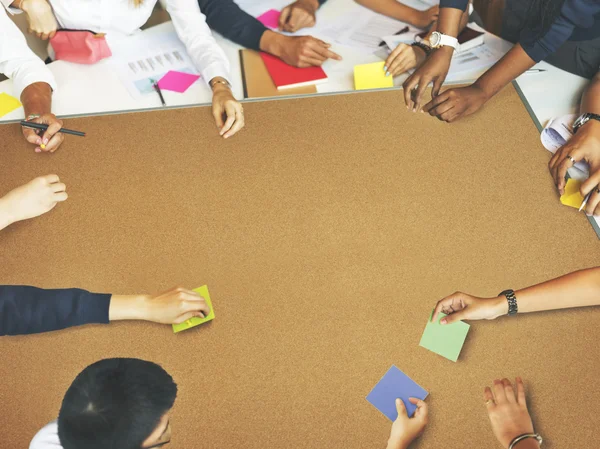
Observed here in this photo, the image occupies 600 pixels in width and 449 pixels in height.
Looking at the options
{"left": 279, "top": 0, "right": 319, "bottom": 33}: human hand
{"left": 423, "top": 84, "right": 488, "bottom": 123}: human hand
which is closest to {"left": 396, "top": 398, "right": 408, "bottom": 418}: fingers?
{"left": 423, "top": 84, "right": 488, "bottom": 123}: human hand

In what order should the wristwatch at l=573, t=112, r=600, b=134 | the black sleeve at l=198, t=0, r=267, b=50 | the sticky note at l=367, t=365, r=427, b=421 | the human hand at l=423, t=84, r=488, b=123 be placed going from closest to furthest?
the sticky note at l=367, t=365, r=427, b=421 → the wristwatch at l=573, t=112, r=600, b=134 → the human hand at l=423, t=84, r=488, b=123 → the black sleeve at l=198, t=0, r=267, b=50

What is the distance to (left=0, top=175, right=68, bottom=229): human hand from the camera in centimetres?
128

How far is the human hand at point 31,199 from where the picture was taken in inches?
50.4

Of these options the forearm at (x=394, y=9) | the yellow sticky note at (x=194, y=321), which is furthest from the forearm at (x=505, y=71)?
the yellow sticky note at (x=194, y=321)

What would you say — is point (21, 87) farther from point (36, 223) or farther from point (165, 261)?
point (165, 261)

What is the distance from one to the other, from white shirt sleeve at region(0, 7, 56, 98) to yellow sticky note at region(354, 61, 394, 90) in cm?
85

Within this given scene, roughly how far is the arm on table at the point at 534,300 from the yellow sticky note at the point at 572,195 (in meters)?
0.21

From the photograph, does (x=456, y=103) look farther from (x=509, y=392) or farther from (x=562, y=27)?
(x=509, y=392)

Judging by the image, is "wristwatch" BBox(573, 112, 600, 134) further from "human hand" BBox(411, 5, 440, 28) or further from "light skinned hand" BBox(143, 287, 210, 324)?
"light skinned hand" BBox(143, 287, 210, 324)

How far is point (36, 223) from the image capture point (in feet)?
4.29

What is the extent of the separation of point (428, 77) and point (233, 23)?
641 mm

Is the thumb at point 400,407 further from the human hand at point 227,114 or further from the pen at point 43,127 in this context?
the pen at point 43,127

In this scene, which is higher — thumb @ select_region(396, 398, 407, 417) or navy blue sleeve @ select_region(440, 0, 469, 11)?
navy blue sleeve @ select_region(440, 0, 469, 11)

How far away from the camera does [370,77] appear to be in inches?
62.7
